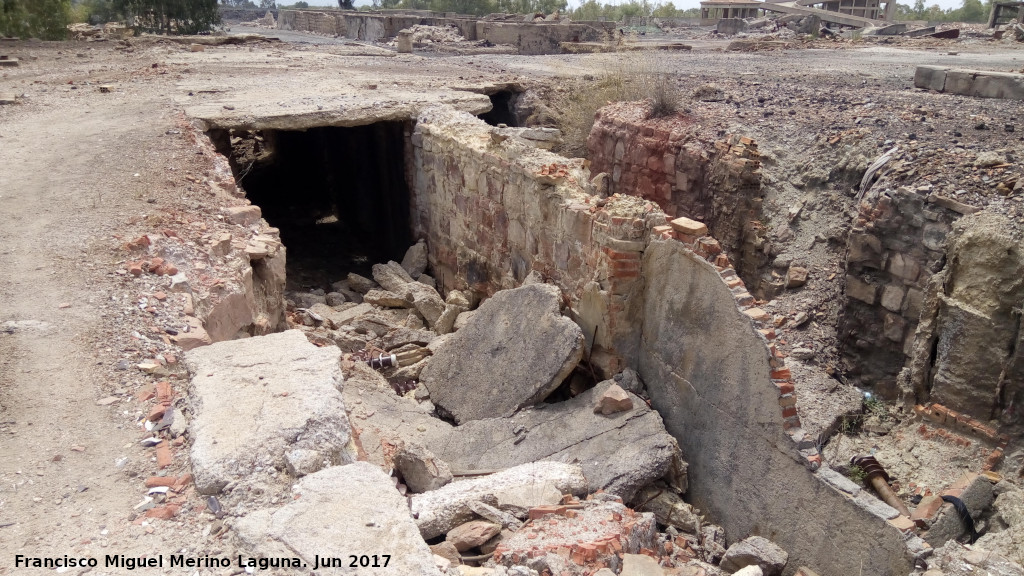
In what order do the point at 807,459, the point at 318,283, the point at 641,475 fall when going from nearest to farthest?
1. the point at 807,459
2. the point at 641,475
3. the point at 318,283

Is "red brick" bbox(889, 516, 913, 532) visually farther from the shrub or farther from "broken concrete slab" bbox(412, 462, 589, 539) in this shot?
the shrub

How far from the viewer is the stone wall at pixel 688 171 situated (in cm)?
733

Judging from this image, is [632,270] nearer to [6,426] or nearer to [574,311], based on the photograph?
[574,311]

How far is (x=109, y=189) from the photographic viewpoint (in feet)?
19.6

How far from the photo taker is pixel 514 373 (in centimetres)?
538

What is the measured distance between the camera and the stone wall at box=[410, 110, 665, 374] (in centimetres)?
522

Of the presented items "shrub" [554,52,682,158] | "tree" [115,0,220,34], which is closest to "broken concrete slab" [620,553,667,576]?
"shrub" [554,52,682,158]

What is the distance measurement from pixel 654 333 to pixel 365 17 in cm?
2343

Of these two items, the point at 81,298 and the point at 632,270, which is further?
the point at 632,270

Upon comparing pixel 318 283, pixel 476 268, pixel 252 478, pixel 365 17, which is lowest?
pixel 318 283

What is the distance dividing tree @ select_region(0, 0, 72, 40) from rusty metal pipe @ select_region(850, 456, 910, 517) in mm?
19748

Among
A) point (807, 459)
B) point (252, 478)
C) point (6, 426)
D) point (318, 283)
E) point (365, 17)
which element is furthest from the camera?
point (365, 17)

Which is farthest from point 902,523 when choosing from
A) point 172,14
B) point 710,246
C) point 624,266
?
point 172,14

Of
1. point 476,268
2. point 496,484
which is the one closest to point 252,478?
point 496,484
